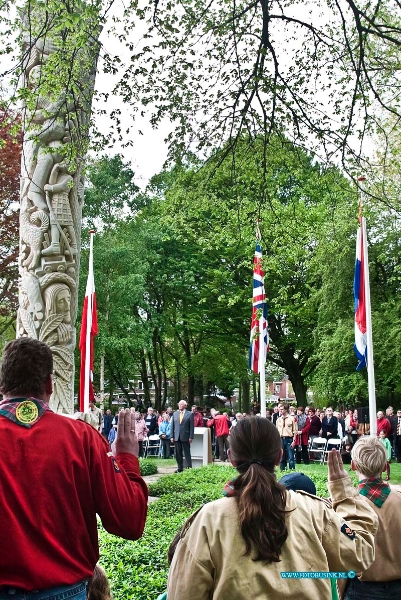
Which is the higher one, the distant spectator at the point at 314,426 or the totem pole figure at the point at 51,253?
the totem pole figure at the point at 51,253

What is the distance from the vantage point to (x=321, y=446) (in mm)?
24031

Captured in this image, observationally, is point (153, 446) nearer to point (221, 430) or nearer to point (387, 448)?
point (221, 430)

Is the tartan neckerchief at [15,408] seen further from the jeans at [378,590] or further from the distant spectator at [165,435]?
the distant spectator at [165,435]

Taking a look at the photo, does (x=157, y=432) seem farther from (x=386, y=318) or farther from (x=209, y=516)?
(x=209, y=516)

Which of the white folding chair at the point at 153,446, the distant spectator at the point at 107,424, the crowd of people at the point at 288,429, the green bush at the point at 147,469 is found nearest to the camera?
the green bush at the point at 147,469

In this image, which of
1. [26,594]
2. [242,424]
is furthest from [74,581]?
[242,424]

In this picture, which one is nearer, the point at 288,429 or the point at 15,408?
the point at 15,408

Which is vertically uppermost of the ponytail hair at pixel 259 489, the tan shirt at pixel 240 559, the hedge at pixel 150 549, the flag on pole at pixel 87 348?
the flag on pole at pixel 87 348

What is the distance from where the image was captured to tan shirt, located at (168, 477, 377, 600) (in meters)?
Result: 2.36

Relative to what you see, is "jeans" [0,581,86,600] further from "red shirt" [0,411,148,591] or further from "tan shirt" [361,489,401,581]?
"tan shirt" [361,489,401,581]

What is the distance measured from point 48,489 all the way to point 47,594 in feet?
1.25

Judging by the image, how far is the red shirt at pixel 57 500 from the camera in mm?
2541

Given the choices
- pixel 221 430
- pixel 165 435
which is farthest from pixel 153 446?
pixel 221 430

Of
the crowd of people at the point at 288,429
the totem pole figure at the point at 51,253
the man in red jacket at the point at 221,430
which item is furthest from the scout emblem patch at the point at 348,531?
the man in red jacket at the point at 221,430
